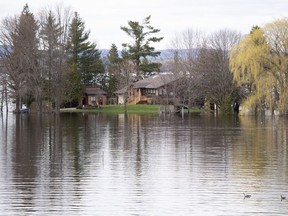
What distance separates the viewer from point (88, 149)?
3475 cm

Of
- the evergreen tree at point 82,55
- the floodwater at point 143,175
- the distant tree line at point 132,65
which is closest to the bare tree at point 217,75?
the distant tree line at point 132,65

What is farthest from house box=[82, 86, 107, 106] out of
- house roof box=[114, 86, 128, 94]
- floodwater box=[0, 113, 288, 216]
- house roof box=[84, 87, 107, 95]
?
floodwater box=[0, 113, 288, 216]

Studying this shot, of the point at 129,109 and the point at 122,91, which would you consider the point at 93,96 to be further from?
the point at 129,109

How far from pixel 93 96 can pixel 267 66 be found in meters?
41.8

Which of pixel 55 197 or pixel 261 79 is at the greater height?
pixel 261 79

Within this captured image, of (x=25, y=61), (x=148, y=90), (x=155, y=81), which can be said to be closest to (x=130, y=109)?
(x=155, y=81)

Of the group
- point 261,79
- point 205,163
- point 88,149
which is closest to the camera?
point 205,163

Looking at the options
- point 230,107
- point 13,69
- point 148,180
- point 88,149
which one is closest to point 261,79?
point 230,107

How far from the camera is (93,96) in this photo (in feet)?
347

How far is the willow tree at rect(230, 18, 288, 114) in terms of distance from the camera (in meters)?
68.7

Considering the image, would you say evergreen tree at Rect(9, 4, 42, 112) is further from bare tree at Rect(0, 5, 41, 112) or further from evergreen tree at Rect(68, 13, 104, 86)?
evergreen tree at Rect(68, 13, 104, 86)

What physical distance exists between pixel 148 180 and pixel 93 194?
325 cm

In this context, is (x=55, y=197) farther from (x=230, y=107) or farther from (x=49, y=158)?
(x=230, y=107)

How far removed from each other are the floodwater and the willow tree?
1056 inches
